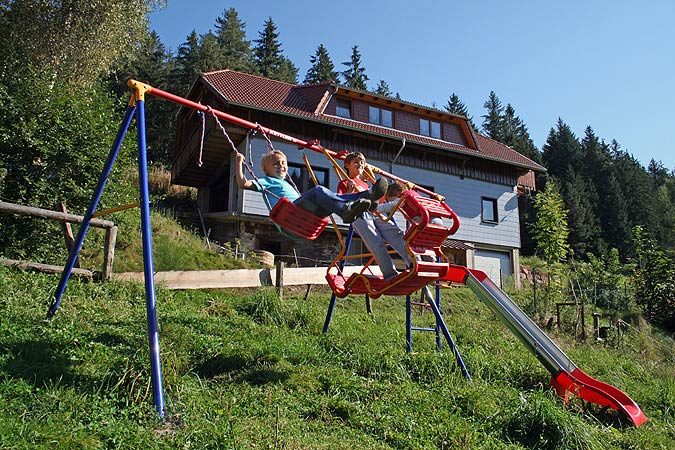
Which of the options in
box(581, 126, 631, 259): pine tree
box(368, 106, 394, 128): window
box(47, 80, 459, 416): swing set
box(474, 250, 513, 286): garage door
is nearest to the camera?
box(47, 80, 459, 416): swing set

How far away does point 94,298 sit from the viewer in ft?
26.0

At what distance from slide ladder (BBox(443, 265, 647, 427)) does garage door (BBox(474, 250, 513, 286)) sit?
16184 millimetres

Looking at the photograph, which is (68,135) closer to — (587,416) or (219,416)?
(219,416)

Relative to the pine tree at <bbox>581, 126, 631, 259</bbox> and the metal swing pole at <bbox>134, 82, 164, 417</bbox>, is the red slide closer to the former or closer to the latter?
the metal swing pole at <bbox>134, 82, 164, 417</bbox>

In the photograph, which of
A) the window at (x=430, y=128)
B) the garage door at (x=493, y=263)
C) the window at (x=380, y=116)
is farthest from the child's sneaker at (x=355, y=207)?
the window at (x=430, y=128)

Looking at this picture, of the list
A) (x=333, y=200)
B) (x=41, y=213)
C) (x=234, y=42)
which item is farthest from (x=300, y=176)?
(x=234, y=42)

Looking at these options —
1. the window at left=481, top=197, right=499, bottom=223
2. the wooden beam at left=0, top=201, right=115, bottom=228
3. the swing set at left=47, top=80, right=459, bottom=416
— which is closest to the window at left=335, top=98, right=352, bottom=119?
the window at left=481, top=197, right=499, bottom=223

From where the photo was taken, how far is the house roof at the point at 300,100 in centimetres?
1976

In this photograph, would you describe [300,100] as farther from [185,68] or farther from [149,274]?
[185,68]

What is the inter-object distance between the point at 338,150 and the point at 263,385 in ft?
54.6

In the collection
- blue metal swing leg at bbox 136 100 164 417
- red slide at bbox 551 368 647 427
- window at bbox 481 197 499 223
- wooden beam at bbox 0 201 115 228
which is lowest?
red slide at bbox 551 368 647 427

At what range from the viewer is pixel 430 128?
23.9 m

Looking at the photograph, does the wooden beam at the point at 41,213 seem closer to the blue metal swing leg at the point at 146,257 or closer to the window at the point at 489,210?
the blue metal swing leg at the point at 146,257

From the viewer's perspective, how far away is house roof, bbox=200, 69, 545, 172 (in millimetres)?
19761
